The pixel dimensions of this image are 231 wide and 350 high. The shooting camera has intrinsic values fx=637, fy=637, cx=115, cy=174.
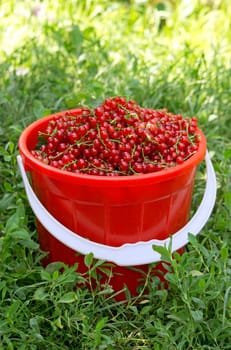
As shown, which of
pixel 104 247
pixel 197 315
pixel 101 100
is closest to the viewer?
pixel 197 315

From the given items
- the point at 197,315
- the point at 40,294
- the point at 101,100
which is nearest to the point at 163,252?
the point at 197,315

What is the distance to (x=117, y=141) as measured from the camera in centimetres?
154

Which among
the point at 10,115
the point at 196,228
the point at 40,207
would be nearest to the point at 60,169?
the point at 40,207

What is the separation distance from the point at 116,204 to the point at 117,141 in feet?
0.55

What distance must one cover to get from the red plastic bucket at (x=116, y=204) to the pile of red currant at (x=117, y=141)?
0.04 metres

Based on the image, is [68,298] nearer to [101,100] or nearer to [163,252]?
[163,252]

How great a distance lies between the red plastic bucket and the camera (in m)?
1.45

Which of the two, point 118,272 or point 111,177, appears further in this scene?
point 118,272

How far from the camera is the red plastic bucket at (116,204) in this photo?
4.74ft

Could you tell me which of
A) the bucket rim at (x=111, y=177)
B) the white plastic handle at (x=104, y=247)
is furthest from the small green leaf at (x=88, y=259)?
the bucket rim at (x=111, y=177)

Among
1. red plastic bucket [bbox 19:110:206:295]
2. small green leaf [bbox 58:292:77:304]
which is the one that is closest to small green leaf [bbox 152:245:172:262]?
red plastic bucket [bbox 19:110:206:295]

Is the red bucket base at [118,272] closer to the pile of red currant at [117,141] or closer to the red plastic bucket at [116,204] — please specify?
the red plastic bucket at [116,204]

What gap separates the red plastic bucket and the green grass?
0.07 metres

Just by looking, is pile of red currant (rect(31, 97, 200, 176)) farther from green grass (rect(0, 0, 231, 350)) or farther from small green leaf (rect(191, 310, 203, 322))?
small green leaf (rect(191, 310, 203, 322))
